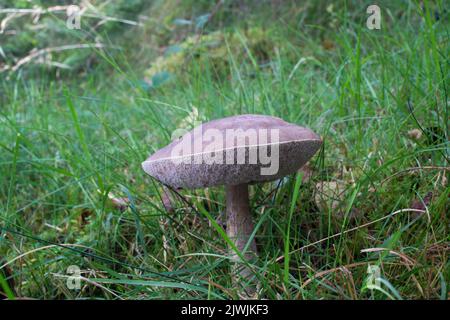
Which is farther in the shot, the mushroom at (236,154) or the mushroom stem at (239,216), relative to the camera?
the mushroom stem at (239,216)

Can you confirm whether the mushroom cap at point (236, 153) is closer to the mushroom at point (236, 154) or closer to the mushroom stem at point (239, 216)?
the mushroom at point (236, 154)

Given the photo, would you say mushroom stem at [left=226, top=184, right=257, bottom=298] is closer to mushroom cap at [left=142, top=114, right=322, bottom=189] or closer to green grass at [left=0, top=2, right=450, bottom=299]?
green grass at [left=0, top=2, right=450, bottom=299]

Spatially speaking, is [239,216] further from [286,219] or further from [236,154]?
[236,154]

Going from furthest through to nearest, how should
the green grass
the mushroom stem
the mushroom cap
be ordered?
the mushroom stem < the green grass < the mushroom cap

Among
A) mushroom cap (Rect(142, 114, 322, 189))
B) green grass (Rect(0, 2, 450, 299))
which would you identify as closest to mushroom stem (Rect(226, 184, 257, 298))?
green grass (Rect(0, 2, 450, 299))

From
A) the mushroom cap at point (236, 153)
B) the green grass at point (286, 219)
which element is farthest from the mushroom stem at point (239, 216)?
the mushroom cap at point (236, 153)

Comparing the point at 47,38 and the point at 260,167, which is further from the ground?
the point at 47,38
